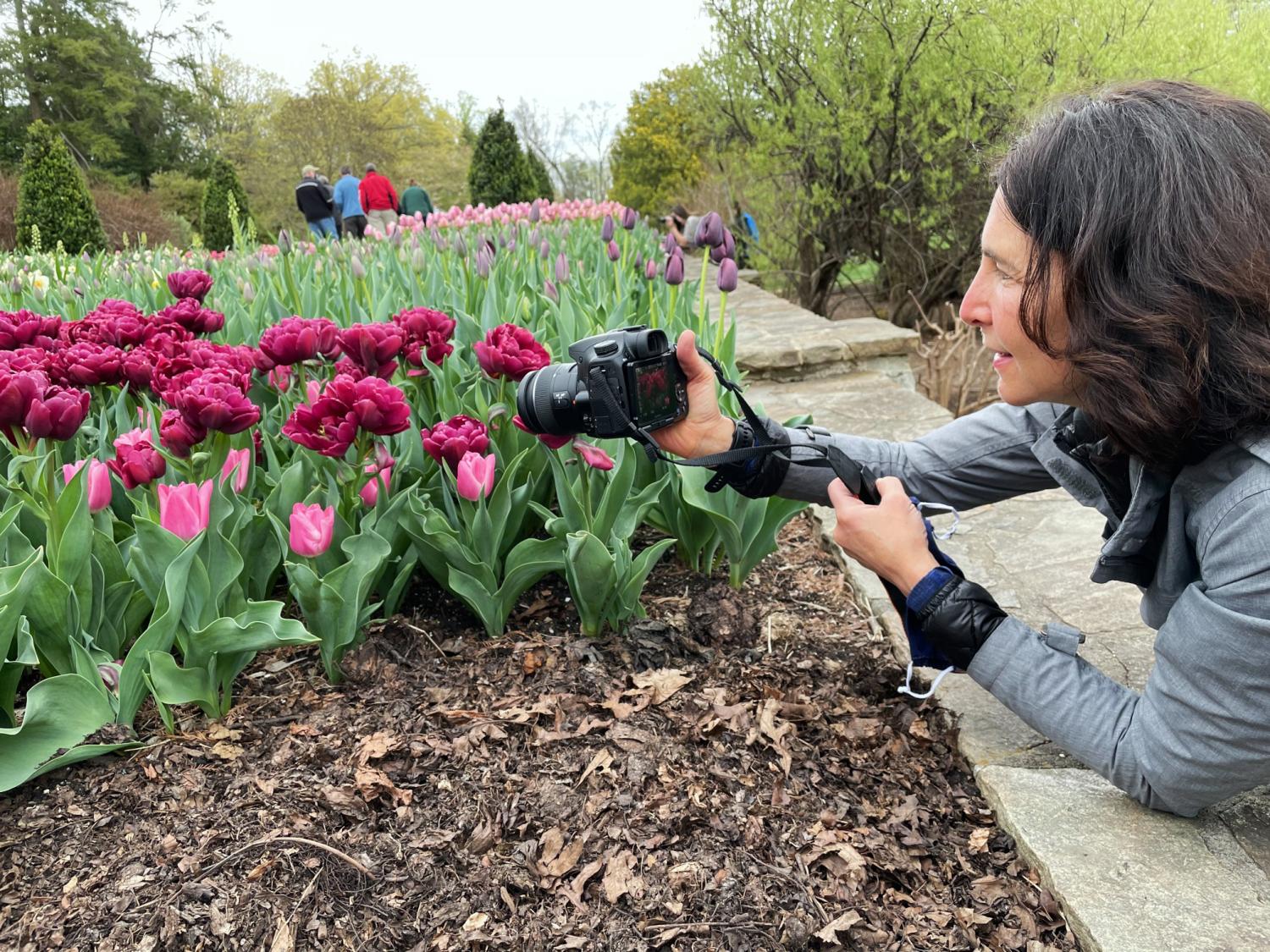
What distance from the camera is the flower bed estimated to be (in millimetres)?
1542

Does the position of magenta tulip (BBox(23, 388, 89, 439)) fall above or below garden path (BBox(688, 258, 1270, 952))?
above

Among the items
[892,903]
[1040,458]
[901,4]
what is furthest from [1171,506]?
[901,4]

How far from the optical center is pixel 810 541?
106 inches

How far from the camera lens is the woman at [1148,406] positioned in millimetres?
1184

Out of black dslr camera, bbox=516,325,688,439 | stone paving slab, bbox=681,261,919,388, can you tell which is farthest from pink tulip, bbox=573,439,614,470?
stone paving slab, bbox=681,261,919,388

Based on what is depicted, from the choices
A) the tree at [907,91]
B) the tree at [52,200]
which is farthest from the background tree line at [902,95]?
the tree at [52,200]

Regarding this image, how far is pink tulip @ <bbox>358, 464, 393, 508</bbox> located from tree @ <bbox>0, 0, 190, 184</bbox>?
30280mm

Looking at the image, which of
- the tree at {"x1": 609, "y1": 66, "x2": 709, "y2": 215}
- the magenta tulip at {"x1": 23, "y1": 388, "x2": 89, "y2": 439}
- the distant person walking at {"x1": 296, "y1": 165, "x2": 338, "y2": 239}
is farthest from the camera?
the tree at {"x1": 609, "y1": 66, "x2": 709, "y2": 215}

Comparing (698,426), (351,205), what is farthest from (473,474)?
(351,205)

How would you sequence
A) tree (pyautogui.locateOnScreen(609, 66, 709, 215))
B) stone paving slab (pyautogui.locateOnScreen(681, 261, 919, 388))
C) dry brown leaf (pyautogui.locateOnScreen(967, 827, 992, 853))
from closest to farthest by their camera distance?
dry brown leaf (pyautogui.locateOnScreen(967, 827, 992, 853)) → stone paving slab (pyautogui.locateOnScreen(681, 261, 919, 388)) → tree (pyautogui.locateOnScreen(609, 66, 709, 215))

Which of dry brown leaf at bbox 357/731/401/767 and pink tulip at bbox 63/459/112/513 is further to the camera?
pink tulip at bbox 63/459/112/513

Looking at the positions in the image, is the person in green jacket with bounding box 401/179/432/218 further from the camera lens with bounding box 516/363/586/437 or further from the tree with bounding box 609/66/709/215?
the camera lens with bounding box 516/363/586/437

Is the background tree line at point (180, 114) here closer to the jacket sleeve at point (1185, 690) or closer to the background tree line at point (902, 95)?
the background tree line at point (902, 95)

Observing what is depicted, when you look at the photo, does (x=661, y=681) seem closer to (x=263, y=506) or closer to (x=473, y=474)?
(x=473, y=474)
